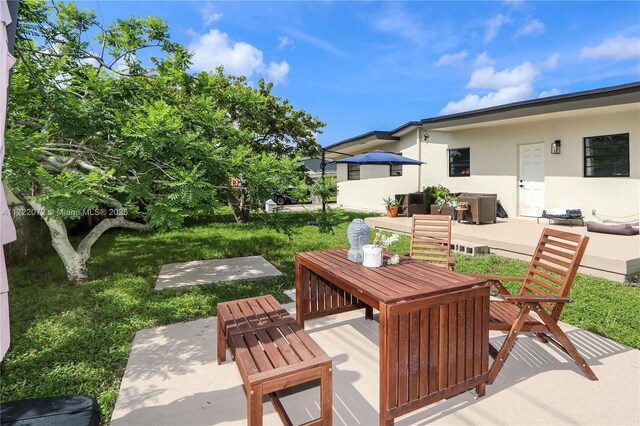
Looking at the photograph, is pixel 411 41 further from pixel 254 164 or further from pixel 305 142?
pixel 254 164

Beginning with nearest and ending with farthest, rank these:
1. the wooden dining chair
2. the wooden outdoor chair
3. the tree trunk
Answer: the wooden outdoor chair, the wooden dining chair, the tree trunk

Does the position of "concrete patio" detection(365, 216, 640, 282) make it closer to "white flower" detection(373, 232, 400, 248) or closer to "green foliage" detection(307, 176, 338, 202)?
"green foliage" detection(307, 176, 338, 202)

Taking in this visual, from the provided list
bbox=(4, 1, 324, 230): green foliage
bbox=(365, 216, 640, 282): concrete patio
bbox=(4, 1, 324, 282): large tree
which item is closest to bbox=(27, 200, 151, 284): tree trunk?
bbox=(4, 1, 324, 282): large tree

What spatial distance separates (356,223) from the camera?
3.13m

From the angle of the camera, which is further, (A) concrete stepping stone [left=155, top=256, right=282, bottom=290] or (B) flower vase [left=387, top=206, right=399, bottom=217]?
(B) flower vase [left=387, top=206, right=399, bottom=217]

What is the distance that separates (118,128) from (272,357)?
346 centimetres

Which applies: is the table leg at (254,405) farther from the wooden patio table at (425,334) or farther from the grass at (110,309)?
the grass at (110,309)

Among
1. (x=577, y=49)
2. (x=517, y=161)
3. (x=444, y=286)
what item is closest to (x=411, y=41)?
(x=517, y=161)

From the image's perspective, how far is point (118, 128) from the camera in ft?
13.4

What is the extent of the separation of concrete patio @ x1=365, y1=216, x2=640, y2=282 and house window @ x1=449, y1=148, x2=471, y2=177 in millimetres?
2387

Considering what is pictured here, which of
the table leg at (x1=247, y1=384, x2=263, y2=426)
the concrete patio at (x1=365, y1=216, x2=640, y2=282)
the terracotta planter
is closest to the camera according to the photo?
the table leg at (x1=247, y1=384, x2=263, y2=426)

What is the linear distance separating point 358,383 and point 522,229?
23.9 feet

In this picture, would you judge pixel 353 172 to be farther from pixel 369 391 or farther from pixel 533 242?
pixel 369 391

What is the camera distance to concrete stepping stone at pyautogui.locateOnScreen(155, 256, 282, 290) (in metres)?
5.59
